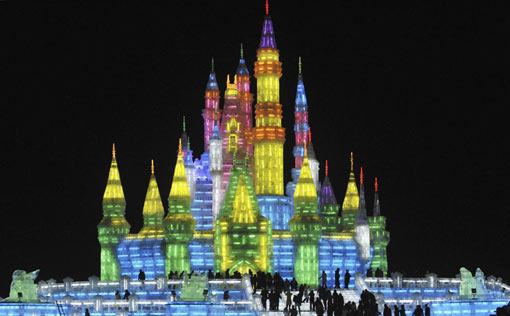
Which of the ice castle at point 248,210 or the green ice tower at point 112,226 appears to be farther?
the green ice tower at point 112,226

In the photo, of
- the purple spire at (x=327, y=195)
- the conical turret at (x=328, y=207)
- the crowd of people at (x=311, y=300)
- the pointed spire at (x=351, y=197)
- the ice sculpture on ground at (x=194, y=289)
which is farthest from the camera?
the purple spire at (x=327, y=195)

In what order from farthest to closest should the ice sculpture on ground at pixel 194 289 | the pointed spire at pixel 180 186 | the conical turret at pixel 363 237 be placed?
the conical turret at pixel 363 237 → the pointed spire at pixel 180 186 → the ice sculpture on ground at pixel 194 289

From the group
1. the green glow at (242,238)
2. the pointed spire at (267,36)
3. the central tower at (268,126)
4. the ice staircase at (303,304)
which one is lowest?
the ice staircase at (303,304)

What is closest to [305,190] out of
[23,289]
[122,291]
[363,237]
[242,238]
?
[242,238]

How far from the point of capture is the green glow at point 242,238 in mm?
86125

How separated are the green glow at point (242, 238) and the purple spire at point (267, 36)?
31.1ft

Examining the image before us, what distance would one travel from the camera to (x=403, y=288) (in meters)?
74.4

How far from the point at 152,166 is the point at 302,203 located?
880 cm

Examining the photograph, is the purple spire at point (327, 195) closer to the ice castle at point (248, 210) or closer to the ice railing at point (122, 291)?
the ice castle at point (248, 210)

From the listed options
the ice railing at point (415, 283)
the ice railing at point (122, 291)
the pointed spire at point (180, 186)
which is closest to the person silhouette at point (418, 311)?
the ice railing at point (122, 291)

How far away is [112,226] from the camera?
89.8 meters

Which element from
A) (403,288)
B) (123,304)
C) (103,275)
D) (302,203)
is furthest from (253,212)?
(123,304)

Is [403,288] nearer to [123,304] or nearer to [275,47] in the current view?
[123,304]

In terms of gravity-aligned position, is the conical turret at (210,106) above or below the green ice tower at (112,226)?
above
